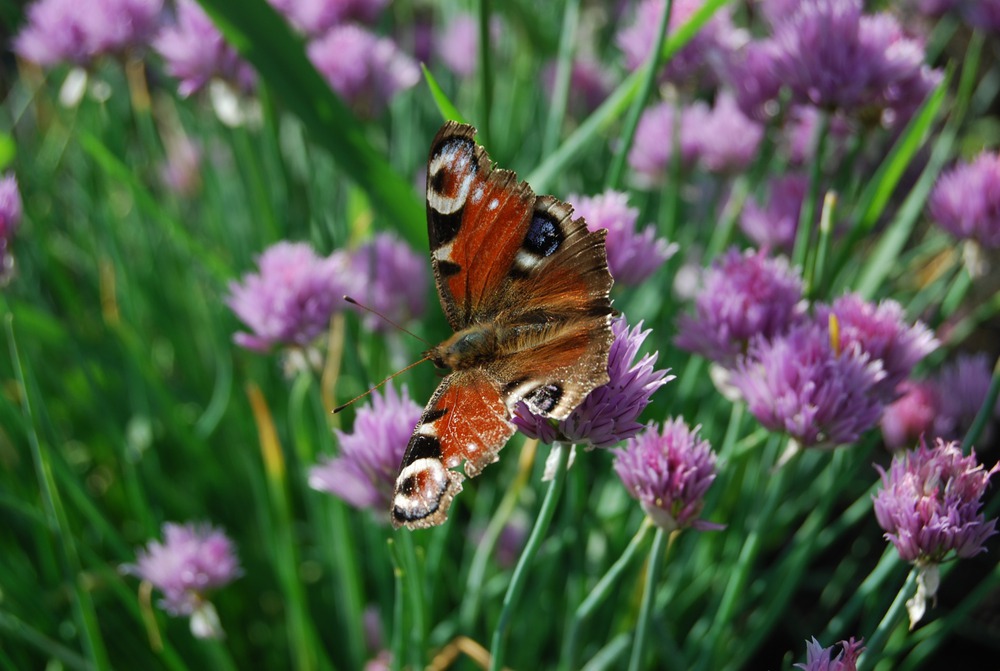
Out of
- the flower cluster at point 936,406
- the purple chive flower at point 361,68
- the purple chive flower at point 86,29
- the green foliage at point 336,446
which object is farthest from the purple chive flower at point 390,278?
the flower cluster at point 936,406

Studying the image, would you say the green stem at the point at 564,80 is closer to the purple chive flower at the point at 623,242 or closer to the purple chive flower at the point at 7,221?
the purple chive flower at the point at 623,242

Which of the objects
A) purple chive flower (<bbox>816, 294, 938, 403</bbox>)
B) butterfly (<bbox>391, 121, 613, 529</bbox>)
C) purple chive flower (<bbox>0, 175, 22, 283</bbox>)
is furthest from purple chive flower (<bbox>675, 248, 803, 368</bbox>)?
purple chive flower (<bbox>0, 175, 22, 283</bbox>)

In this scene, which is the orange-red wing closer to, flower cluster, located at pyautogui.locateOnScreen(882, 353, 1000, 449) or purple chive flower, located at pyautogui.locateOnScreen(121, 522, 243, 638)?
purple chive flower, located at pyautogui.locateOnScreen(121, 522, 243, 638)

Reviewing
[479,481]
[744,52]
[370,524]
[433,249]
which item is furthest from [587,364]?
[479,481]

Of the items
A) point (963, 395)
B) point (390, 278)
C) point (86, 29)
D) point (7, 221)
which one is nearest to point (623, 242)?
point (390, 278)

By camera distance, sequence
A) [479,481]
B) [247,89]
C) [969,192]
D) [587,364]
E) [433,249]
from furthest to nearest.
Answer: [479,481]
[247,89]
[969,192]
[433,249]
[587,364]

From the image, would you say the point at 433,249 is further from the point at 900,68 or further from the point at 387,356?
the point at 900,68
